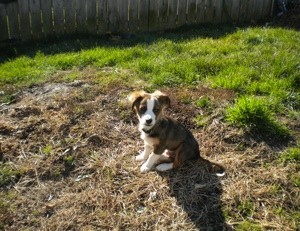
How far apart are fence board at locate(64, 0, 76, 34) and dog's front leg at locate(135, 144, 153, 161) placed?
16.7 ft

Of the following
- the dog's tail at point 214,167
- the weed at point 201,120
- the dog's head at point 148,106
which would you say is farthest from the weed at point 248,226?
the weed at point 201,120

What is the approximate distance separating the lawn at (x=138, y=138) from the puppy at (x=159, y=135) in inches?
7.1

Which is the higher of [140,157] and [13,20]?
[13,20]

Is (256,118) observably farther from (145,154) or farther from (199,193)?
(145,154)

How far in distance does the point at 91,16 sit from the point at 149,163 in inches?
214

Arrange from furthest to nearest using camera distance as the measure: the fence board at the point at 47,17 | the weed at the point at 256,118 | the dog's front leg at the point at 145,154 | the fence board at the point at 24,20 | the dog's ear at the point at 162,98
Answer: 1. the fence board at the point at 47,17
2. the fence board at the point at 24,20
3. the weed at the point at 256,118
4. the dog's front leg at the point at 145,154
5. the dog's ear at the point at 162,98

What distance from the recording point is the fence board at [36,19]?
28.6 feet

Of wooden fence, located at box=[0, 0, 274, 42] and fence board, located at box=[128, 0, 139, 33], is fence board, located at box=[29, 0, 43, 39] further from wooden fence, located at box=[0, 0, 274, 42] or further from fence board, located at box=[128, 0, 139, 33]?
fence board, located at box=[128, 0, 139, 33]

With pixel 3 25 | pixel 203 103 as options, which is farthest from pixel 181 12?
pixel 203 103

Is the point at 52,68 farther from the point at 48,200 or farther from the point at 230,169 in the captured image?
the point at 230,169

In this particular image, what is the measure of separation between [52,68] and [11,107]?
4.95 ft

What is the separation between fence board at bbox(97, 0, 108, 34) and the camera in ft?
30.0

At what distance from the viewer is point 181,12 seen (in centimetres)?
973

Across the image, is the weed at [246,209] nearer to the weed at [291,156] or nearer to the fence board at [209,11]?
the weed at [291,156]
